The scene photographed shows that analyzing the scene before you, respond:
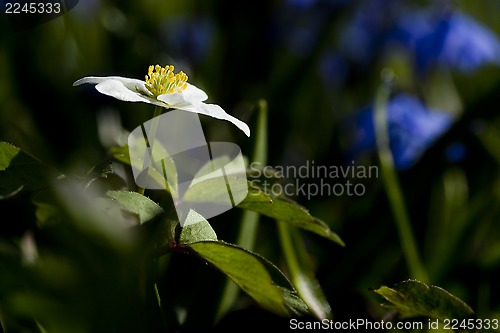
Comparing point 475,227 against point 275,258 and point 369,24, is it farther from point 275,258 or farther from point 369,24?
point 369,24

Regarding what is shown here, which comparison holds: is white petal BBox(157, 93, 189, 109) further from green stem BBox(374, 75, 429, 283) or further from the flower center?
green stem BBox(374, 75, 429, 283)

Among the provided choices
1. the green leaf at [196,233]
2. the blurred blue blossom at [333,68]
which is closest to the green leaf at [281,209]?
the green leaf at [196,233]

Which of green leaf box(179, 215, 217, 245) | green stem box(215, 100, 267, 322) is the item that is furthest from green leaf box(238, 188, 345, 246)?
green stem box(215, 100, 267, 322)

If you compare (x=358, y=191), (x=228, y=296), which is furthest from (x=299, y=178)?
(x=228, y=296)

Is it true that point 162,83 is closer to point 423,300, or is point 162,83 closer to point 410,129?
point 423,300

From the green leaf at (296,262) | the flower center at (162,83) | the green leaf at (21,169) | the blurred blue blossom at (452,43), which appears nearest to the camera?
the green leaf at (21,169)

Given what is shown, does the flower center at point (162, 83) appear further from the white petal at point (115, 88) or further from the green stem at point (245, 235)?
the green stem at point (245, 235)

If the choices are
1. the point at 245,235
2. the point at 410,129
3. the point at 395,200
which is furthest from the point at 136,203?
the point at 410,129
